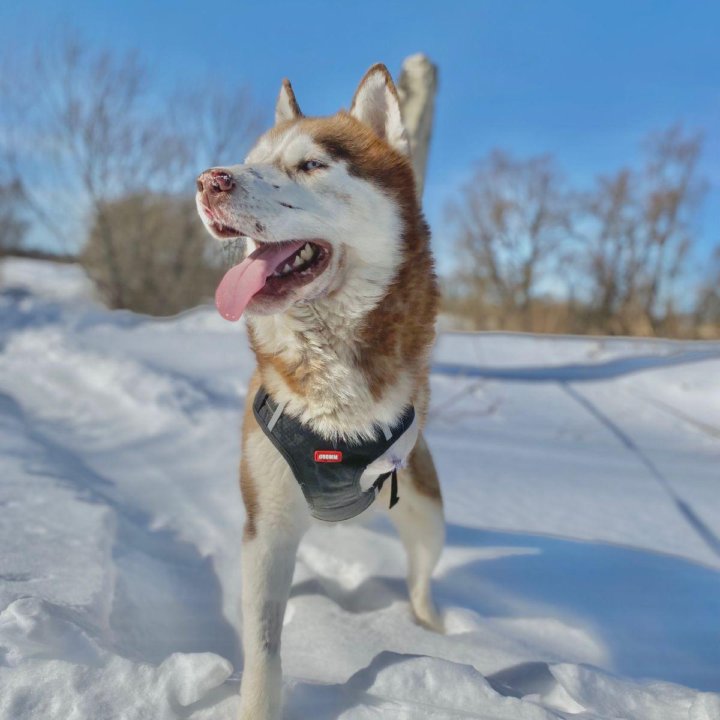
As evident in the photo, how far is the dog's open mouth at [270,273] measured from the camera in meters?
1.36

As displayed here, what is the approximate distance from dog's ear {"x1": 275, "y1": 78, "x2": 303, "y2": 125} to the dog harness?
1.07 metres

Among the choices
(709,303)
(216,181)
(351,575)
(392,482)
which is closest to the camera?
(216,181)

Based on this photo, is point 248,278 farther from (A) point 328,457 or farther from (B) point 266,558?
(B) point 266,558

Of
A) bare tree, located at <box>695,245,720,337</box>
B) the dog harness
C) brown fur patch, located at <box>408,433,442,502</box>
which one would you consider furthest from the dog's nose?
bare tree, located at <box>695,245,720,337</box>

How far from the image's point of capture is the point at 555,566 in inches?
89.2

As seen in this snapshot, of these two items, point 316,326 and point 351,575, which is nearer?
point 316,326

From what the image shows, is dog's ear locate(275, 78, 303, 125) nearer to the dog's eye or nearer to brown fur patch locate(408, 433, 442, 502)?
the dog's eye

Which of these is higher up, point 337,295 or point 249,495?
point 337,295

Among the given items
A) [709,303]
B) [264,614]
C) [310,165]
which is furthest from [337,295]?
[709,303]

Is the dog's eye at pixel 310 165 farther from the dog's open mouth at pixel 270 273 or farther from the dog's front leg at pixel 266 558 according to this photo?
the dog's front leg at pixel 266 558

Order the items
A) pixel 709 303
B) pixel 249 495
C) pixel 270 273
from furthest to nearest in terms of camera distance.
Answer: pixel 709 303
pixel 249 495
pixel 270 273

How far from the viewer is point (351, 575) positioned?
2174 millimetres

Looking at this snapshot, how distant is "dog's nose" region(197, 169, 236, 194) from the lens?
1303 millimetres

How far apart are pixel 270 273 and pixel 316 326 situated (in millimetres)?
189
